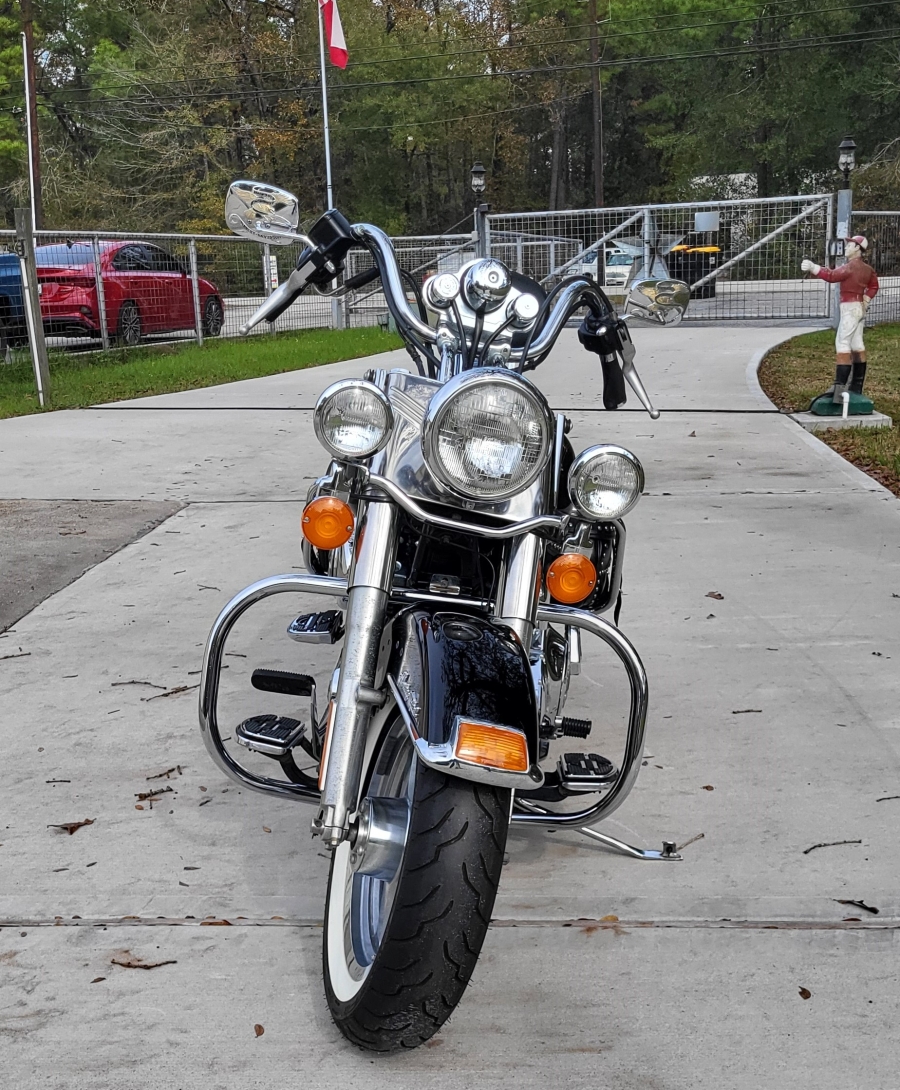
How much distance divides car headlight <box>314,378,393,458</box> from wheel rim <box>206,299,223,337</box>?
1615cm

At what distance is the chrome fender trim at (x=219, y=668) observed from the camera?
8.40 feet

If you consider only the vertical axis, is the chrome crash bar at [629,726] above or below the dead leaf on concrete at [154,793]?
above

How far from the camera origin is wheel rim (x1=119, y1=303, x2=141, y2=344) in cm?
1594

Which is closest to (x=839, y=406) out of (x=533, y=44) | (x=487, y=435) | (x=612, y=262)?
(x=487, y=435)

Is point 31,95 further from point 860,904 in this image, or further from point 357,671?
point 860,904

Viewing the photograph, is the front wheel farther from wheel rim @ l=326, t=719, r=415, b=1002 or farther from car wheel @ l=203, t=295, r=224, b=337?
car wheel @ l=203, t=295, r=224, b=337

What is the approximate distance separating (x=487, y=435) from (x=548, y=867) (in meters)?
1.17

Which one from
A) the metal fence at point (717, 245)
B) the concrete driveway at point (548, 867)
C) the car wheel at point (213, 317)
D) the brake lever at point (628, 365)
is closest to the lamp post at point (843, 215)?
the metal fence at point (717, 245)

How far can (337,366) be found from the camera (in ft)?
48.6

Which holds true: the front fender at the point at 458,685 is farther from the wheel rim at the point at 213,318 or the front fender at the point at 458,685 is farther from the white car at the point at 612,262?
the white car at the point at 612,262

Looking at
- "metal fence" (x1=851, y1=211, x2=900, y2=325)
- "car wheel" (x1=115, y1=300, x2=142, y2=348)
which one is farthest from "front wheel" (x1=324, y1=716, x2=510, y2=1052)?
"metal fence" (x1=851, y1=211, x2=900, y2=325)

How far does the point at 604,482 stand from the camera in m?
2.62

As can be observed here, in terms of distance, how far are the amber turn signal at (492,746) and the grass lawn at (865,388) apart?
553 centimetres

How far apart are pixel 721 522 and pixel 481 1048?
4.42 metres
